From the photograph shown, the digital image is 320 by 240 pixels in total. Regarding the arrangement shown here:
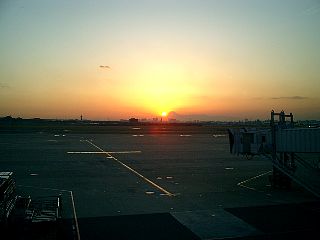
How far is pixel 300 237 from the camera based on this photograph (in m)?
15.0

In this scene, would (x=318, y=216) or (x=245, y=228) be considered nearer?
(x=245, y=228)

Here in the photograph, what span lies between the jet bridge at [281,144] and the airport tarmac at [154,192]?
1.59m

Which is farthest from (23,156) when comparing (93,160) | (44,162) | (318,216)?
(318,216)

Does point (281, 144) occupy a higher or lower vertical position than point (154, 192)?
higher

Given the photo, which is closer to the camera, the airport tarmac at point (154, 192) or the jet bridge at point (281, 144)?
the airport tarmac at point (154, 192)

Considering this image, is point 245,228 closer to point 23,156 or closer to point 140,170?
point 140,170

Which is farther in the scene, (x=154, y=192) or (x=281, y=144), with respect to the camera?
(x=281, y=144)

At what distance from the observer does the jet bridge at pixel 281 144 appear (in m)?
22.1

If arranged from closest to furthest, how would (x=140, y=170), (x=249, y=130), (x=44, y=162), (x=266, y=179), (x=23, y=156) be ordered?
(x=249, y=130) < (x=266, y=179) < (x=140, y=170) < (x=44, y=162) < (x=23, y=156)

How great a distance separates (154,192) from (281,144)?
34.0ft

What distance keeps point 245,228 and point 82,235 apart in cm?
802

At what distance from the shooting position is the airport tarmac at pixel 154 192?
15930mm

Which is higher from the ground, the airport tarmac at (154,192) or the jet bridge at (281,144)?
the jet bridge at (281,144)

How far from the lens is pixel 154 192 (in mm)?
23312
